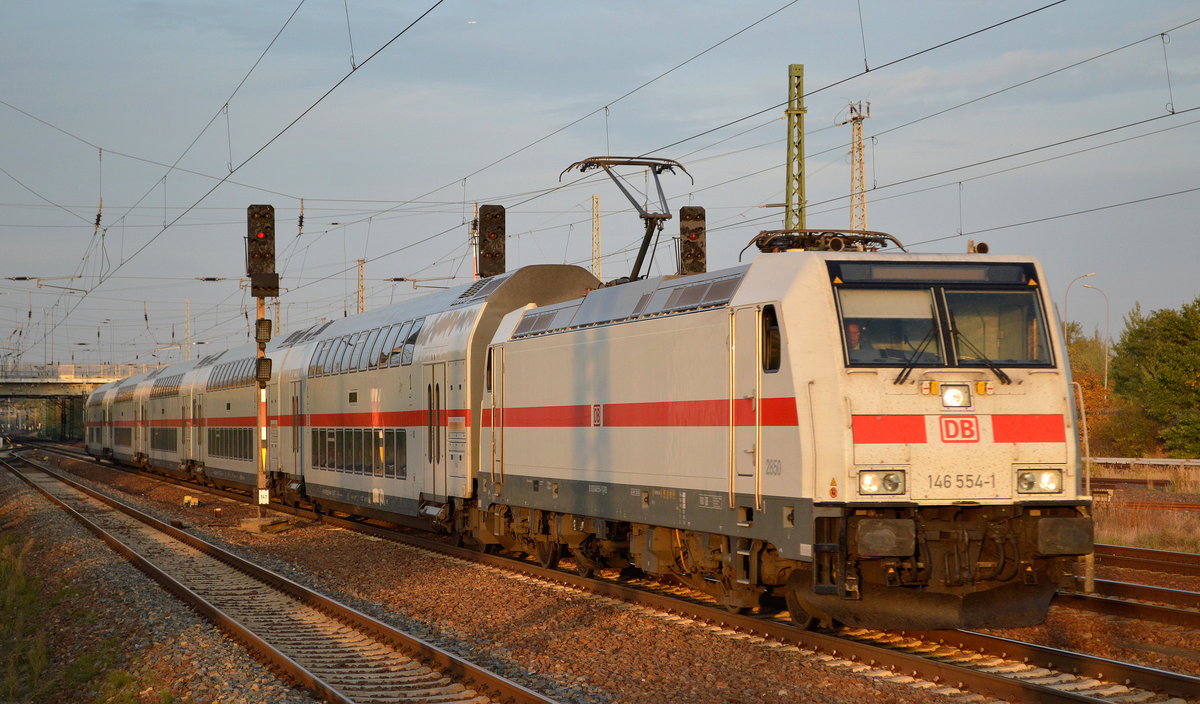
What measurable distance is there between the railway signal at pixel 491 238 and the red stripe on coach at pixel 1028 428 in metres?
16.6

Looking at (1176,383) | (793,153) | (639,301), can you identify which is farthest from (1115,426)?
(639,301)

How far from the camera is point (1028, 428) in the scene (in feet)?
34.3

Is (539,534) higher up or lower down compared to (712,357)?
lower down

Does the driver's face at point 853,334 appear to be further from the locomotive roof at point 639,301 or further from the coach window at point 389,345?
the coach window at point 389,345

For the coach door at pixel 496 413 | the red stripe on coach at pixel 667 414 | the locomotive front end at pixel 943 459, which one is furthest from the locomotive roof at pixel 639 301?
the locomotive front end at pixel 943 459

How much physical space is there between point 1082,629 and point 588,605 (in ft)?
17.6

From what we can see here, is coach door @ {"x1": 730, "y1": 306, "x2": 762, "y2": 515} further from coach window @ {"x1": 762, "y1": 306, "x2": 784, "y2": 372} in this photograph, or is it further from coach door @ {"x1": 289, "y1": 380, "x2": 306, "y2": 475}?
coach door @ {"x1": 289, "y1": 380, "x2": 306, "y2": 475}

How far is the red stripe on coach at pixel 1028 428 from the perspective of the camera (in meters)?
A: 10.4

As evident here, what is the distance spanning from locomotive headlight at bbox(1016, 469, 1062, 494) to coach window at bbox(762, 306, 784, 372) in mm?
2375

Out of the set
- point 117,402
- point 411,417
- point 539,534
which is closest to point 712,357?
point 539,534

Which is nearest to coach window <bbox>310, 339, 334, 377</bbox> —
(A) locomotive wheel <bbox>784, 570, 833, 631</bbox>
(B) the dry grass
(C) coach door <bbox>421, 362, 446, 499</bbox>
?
(C) coach door <bbox>421, 362, 446, 499</bbox>

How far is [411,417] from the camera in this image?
70.7 feet

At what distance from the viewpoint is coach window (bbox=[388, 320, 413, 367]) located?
22.2 meters

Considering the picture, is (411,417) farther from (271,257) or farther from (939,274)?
(939,274)
